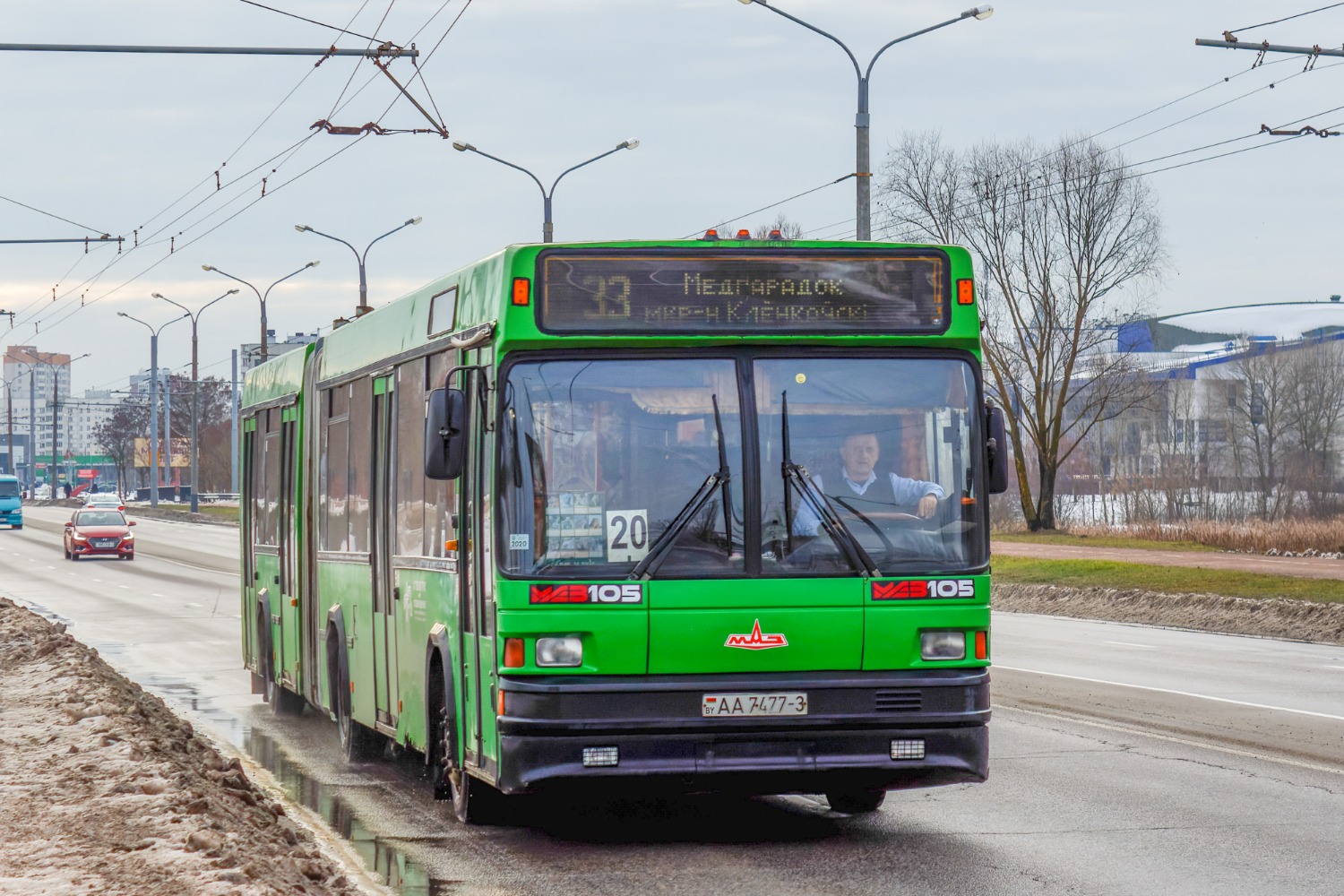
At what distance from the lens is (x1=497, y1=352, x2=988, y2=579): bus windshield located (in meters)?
8.04

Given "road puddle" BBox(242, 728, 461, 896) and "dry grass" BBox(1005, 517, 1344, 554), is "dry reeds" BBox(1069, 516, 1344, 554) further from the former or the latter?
"road puddle" BBox(242, 728, 461, 896)

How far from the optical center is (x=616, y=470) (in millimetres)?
8070

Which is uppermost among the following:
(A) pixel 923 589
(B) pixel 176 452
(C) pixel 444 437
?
(B) pixel 176 452

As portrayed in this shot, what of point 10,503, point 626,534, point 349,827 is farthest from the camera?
point 10,503

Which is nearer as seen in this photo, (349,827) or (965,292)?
(965,292)

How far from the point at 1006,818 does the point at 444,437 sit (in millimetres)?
3347

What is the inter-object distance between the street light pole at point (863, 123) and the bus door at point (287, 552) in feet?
42.6

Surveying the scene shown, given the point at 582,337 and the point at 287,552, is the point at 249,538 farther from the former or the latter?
the point at 582,337

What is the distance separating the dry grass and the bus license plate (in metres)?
31.4

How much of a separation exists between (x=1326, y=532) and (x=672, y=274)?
3246 cm

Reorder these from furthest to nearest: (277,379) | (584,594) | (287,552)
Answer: (277,379)
(287,552)
(584,594)

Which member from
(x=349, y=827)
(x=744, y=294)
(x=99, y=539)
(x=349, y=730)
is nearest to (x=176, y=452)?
(x=99, y=539)

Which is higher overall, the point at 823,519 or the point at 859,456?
the point at 859,456

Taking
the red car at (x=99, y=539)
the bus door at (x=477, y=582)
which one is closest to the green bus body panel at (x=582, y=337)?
the bus door at (x=477, y=582)
